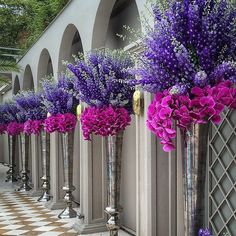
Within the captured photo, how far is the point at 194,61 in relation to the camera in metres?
2.61

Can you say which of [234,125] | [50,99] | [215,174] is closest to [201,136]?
[234,125]

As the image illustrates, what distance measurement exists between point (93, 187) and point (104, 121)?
6.60 feet

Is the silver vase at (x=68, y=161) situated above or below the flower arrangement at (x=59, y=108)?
below

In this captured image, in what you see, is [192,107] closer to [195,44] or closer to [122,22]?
[195,44]

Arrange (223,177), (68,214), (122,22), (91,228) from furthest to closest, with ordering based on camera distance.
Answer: (68,214) < (122,22) < (91,228) < (223,177)

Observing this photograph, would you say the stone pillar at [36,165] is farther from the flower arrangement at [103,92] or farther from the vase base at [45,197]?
the flower arrangement at [103,92]

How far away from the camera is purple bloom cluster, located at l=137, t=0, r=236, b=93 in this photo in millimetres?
2527

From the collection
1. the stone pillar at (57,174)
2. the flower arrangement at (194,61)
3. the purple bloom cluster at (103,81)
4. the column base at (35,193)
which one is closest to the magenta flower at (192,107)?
the flower arrangement at (194,61)

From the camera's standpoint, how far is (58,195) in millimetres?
8648

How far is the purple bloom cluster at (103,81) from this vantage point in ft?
15.7

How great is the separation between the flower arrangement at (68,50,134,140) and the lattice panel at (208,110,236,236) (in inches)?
51.4

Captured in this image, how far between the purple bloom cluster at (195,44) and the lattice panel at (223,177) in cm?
128

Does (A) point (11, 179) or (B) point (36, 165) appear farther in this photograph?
(A) point (11, 179)

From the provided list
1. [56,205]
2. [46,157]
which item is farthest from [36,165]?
[56,205]
